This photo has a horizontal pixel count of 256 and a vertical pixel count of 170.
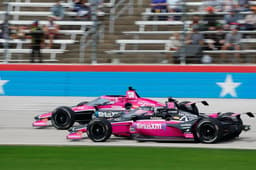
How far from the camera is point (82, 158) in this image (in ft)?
28.7

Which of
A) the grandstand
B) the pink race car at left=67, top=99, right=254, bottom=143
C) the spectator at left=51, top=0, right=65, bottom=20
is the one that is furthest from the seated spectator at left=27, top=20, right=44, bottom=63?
the pink race car at left=67, top=99, right=254, bottom=143

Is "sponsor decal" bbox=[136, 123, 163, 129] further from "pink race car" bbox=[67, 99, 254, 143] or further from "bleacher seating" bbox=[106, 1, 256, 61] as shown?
"bleacher seating" bbox=[106, 1, 256, 61]

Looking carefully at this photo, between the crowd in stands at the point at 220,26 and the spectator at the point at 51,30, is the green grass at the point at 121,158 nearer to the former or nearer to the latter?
the crowd in stands at the point at 220,26

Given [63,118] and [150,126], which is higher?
[150,126]

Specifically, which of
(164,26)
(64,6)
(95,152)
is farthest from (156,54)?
(95,152)

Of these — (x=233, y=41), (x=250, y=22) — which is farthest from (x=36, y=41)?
(x=250, y=22)

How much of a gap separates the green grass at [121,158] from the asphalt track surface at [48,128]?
0.64 meters

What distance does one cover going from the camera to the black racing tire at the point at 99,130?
1025 cm

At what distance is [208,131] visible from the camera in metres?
9.84

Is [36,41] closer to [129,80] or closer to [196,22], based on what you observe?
[129,80]

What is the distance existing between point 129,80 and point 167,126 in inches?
187

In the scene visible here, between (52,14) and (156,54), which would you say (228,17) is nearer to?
(156,54)

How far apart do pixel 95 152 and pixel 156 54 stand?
5.79m

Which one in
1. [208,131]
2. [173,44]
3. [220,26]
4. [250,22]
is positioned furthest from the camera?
[173,44]
